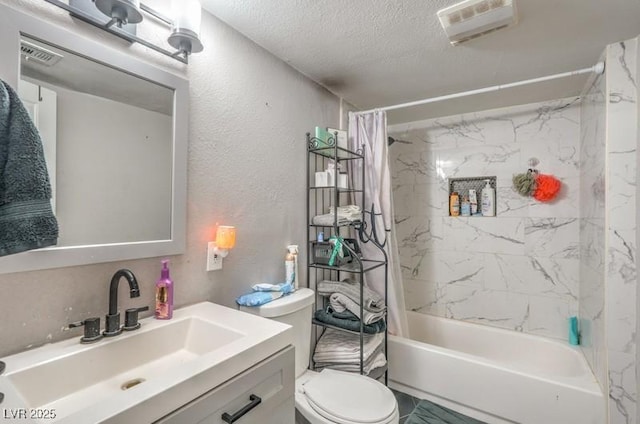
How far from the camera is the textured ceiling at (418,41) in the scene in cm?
131

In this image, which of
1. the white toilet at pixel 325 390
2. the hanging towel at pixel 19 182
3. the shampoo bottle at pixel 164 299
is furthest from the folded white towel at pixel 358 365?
the hanging towel at pixel 19 182

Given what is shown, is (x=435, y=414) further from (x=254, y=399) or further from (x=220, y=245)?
(x=220, y=245)

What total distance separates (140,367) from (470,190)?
8.56 ft

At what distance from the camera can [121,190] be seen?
1.07 meters

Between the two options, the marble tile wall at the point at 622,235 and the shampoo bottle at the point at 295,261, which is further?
the shampoo bottle at the point at 295,261

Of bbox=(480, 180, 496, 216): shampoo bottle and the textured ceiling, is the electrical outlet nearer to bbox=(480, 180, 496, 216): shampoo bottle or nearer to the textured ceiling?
the textured ceiling

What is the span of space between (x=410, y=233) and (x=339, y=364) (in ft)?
4.97

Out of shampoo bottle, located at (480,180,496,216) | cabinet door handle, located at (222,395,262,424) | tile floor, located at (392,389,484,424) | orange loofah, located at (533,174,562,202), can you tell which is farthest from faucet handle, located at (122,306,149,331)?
orange loofah, located at (533,174,562,202)

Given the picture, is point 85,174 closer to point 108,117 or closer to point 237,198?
point 108,117

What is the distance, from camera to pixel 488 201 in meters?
2.51

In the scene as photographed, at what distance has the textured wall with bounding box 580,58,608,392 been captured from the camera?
1.60 metres

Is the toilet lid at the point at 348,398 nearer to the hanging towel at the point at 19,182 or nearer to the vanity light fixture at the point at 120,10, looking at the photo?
the hanging towel at the point at 19,182

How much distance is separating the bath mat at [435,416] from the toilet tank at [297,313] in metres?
0.86

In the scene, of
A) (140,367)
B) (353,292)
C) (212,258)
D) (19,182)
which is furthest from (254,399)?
(353,292)
